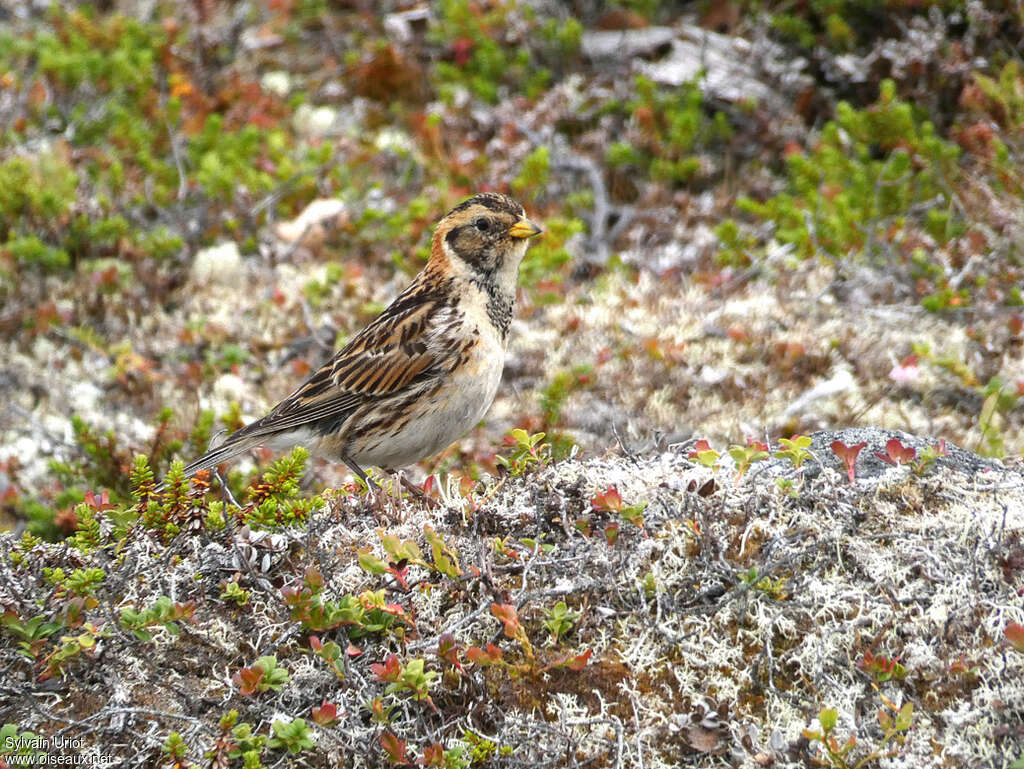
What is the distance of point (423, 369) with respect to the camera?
655 cm

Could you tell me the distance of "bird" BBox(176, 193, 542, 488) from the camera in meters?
6.54

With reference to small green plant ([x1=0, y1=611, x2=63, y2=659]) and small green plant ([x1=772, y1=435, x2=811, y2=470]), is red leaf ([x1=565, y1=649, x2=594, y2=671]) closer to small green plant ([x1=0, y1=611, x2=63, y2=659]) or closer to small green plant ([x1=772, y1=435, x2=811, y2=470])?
small green plant ([x1=772, y1=435, x2=811, y2=470])

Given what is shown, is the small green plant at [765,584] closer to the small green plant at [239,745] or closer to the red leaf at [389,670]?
the red leaf at [389,670]

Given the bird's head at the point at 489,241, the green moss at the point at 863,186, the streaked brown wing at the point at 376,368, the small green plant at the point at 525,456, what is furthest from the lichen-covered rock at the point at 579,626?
the green moss at the point at 863,186

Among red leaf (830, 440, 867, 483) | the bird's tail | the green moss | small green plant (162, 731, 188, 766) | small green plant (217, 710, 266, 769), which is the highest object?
red leaf (830, 440, 867, 483)

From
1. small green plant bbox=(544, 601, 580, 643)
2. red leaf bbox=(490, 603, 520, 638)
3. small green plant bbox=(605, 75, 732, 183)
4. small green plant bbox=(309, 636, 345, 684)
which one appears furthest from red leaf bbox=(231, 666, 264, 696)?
small green plant bbox=(605, 75, 732, 183)

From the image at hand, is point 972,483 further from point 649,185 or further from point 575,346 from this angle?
point 649,185

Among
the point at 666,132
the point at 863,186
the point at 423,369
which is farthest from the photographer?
the point at 666,132

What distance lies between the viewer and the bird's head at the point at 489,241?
6.96m

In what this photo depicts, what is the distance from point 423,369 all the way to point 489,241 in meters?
0.96

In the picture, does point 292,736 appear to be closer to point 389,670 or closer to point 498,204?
point 389,670

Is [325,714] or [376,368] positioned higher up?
[325,714]

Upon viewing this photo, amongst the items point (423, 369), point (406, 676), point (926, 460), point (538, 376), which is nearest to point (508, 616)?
point (406, 676)

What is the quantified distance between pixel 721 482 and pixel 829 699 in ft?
3.70
